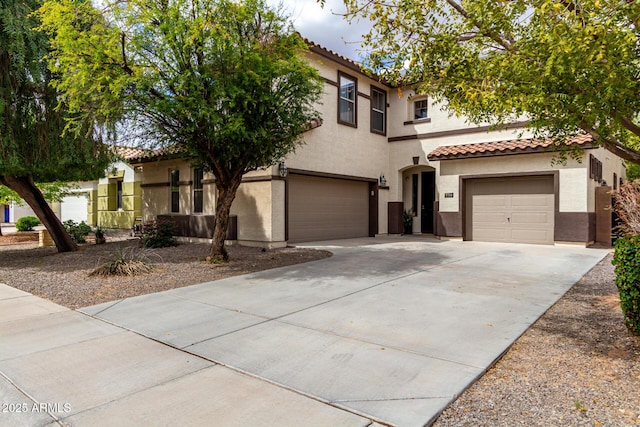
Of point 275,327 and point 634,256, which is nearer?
point 634,256

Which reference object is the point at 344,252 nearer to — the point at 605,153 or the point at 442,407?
the point at 442,407

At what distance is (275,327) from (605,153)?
16.9 m

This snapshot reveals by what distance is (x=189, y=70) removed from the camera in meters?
8.06

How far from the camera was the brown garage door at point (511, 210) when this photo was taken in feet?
46.5

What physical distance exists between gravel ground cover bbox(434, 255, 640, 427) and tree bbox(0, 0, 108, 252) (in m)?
9.15

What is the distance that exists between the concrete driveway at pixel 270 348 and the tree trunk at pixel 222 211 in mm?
2165

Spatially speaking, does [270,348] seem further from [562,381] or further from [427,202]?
[427,202]

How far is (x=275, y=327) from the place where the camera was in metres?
5.25

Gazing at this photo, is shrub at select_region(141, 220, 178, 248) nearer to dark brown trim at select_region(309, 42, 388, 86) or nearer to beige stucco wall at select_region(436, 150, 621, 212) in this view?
dark brown trim at select_region(309, 42, 388, 86)

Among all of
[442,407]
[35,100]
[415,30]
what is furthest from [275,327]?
[35,100]

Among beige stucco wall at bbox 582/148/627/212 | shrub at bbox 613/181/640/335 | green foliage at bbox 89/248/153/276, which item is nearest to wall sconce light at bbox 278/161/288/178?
green foliage at bbox 89/248/153/276

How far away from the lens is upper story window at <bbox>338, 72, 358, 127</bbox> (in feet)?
51.2

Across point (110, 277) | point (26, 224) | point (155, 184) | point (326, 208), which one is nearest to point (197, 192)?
point (155, 184)

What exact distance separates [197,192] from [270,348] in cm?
1206
